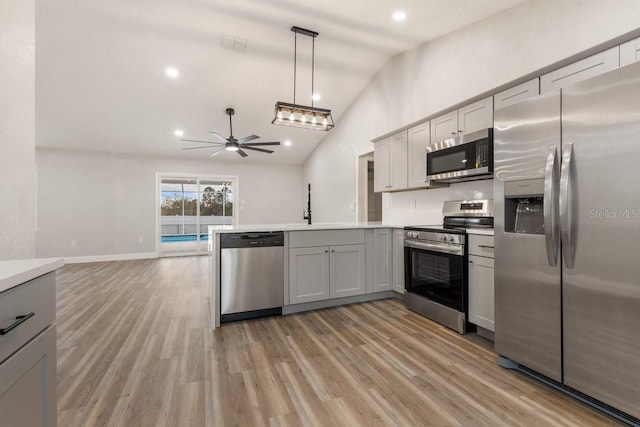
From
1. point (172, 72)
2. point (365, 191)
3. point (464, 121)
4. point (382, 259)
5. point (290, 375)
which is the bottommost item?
point (290, 375)

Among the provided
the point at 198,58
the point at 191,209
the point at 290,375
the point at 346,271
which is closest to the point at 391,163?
the point at 346,271

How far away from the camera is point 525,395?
175cm

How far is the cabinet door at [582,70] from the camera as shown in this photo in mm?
2006

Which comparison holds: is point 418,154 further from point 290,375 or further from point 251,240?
point 290,375

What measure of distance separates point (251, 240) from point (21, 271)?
2.11m

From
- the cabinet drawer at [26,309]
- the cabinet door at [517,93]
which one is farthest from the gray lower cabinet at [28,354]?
the cabinet door at [517,93]

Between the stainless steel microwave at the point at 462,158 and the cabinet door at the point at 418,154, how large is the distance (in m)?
0.14

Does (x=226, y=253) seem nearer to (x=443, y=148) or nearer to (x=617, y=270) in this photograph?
(x=443, y=148)

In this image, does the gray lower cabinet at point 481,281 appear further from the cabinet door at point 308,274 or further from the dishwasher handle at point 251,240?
the dishwasher handle at point 251,240

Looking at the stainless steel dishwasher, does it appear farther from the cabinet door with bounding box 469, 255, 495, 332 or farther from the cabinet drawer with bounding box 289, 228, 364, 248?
the cabinet door with bounding box 469, 255, 495, 332

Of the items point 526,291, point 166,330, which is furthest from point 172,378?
point 526,291

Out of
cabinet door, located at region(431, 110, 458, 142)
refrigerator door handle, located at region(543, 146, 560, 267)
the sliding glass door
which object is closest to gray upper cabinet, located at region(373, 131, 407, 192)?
cabinet door, located at region(431, 110, 458, 142)

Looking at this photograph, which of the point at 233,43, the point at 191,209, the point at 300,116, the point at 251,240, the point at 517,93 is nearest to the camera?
the point at 517,93

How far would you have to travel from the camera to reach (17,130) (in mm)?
1410
